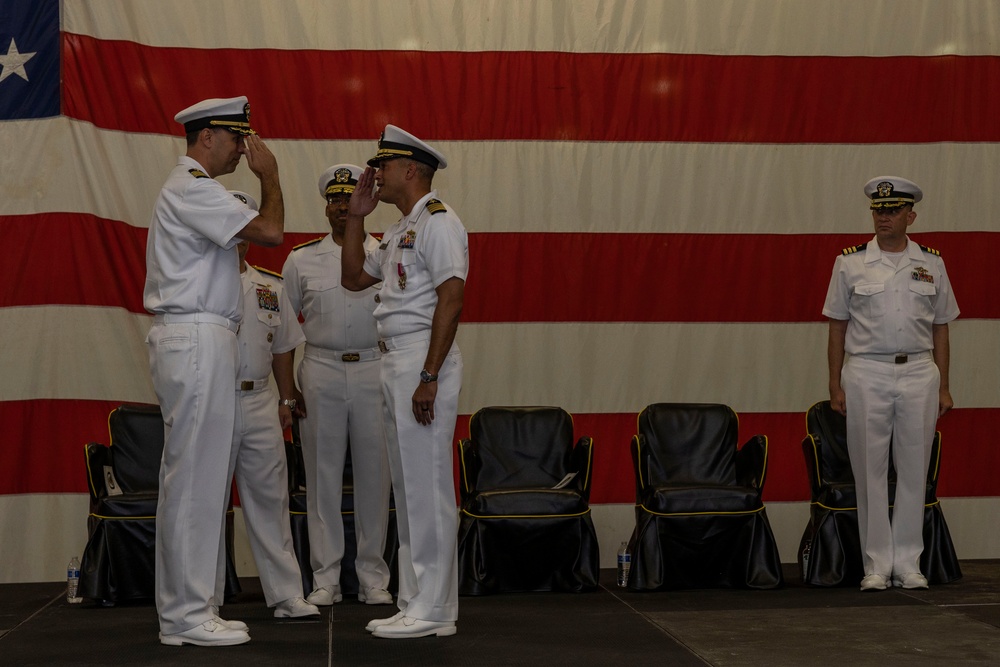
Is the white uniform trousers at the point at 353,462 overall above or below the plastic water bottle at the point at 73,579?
above

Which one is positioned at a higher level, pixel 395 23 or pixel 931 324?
pixel 395 23

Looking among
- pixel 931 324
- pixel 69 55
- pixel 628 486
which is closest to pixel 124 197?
pixel 69 55

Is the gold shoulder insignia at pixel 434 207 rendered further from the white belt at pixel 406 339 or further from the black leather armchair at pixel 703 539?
the black leather armchair at pixel 703 539

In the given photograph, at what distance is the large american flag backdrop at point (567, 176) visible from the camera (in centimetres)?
579

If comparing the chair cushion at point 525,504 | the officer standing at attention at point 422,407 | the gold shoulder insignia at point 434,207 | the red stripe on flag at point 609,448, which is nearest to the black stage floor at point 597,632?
the officer standing at attention at point 422,407

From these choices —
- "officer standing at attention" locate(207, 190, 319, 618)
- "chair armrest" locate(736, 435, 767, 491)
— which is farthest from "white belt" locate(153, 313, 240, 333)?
"chair armrest" locate(736, 435, 767, 491)

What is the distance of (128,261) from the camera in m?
5.82

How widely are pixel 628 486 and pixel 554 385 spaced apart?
2.13ft

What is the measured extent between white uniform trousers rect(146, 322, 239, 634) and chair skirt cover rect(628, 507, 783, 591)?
84.8 inches

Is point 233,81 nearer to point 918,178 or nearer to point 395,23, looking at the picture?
point 395,23

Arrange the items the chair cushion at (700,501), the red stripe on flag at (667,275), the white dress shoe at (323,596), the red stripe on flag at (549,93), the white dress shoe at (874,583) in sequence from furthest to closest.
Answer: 1. the red stripe on flag at (667,275)
2. the red stripe on flag at (549,93)
3. the chair cushion at (700,501)
4. the white dress shoe at (874,583)
5. the white dress shoe at (323,596)

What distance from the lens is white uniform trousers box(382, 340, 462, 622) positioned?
13.4ft

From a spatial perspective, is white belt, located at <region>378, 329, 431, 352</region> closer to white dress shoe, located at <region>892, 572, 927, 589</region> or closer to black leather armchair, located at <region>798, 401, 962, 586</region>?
black leather armchair, located at <region>798, 401, 962, 586</region>

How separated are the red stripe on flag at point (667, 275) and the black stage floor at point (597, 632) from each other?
1505 millimetres
